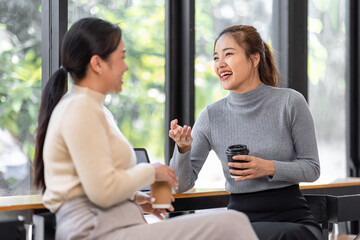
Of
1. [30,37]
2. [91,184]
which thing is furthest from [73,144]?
[30,37]

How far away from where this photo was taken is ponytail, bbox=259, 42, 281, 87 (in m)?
2.45

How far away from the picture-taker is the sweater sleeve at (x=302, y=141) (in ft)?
7.27

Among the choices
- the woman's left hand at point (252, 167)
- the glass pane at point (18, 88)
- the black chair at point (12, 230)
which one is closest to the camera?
the black chair at point (12, 230)

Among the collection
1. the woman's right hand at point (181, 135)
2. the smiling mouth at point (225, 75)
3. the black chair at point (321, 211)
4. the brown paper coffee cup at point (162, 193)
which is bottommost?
the black chair at point (321, 211)

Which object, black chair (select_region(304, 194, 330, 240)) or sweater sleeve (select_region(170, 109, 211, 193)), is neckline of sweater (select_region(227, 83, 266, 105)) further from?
black chair (select_region(304, 194, 330, 240))

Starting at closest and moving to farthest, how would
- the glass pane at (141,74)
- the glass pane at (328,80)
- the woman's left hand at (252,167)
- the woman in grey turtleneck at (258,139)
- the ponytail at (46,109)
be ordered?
1. the ponytail at (46,109)
2. the woman's left hand at (252,167)
3. the woman in grey turtleneck at (258,139)
4. the glass pane at (141,74)
5. the glass pane at (328,80)

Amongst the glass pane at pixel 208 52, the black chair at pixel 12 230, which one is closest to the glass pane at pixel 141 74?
the glass pane at pixel 208 52

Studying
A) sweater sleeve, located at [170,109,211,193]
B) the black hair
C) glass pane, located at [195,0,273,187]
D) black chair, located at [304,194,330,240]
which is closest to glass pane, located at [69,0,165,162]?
glass pane, located at [195,0,273,187]

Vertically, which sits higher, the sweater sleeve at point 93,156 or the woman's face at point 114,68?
the woman's face at point 114,68

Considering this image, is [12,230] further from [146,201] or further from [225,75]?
[225,75]

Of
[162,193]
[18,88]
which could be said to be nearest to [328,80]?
[18,88]

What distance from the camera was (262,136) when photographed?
7.58 ft

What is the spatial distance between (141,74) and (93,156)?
5.41ft

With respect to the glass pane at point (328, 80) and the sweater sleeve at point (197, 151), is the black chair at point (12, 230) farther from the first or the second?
the glass pane at point (328, 80)
